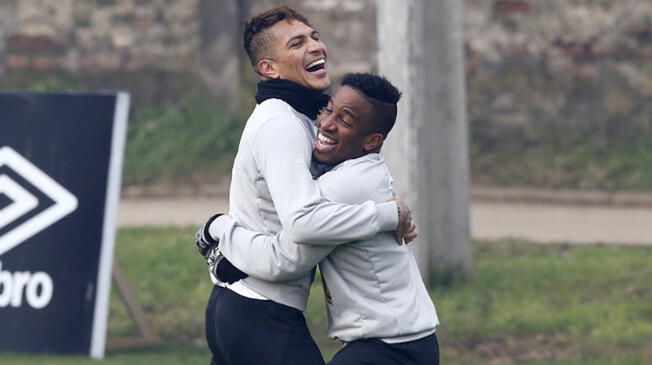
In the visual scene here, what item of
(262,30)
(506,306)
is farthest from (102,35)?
(262,30)

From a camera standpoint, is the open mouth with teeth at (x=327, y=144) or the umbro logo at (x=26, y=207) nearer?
the open mouth with teeth at (x=327, y=144)

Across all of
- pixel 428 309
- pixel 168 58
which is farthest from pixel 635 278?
pixel 168 58

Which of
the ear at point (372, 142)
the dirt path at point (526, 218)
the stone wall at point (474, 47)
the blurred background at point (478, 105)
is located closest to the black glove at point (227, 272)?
the ear at point (372, 142)

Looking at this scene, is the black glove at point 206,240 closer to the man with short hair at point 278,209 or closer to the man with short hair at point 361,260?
the man with short hair at point 278,209

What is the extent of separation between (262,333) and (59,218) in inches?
133

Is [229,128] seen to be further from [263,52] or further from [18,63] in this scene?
[263,52]

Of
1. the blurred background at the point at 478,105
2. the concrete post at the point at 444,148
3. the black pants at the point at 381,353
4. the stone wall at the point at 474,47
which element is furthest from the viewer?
the stone wall at the point at 474,47

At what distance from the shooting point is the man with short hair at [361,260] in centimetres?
418

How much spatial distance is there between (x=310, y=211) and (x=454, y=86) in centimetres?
539

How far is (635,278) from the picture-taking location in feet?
30.5

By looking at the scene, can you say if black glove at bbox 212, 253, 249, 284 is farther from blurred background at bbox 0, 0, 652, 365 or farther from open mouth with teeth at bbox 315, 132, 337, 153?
blurred background at bbox 0, 0, 652, 365

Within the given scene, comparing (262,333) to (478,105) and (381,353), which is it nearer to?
(381,353)

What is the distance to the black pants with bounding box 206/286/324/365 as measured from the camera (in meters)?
4.29

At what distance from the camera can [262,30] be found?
446 cm
